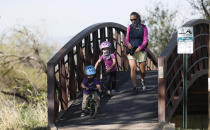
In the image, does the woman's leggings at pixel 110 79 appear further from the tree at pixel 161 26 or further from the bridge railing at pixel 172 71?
the tree at pixel 161 26

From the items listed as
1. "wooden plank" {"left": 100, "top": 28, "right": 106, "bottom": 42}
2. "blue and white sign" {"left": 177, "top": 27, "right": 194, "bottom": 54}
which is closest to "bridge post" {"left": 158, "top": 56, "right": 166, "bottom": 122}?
"blue and white sign" {"left": 177, "top": 27, "right": 194, "bottom": 54}

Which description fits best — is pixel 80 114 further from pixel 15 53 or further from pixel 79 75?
pixel 15 53

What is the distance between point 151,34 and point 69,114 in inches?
953

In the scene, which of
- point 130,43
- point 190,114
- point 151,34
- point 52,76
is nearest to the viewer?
point 52,76

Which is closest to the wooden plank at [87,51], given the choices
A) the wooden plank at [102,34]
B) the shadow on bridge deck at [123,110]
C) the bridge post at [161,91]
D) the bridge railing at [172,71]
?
the shadow on bridge deck at [123,110]

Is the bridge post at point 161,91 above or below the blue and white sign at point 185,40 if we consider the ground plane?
below

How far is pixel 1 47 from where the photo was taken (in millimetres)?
24281

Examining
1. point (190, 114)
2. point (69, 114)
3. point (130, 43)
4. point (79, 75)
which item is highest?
point (130, 43)

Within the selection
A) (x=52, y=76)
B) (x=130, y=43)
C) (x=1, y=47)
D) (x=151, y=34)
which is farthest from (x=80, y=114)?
(x=151, y=34)

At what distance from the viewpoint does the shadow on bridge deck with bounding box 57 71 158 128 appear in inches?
365

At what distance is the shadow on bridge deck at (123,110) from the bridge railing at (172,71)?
307 millimetres

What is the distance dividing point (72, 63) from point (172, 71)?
2.26 meters

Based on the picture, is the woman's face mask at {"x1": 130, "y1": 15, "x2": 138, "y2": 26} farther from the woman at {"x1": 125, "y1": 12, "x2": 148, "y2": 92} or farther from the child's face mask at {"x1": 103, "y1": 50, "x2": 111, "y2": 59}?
the child's face mask at {"x1": 103, "y1": 50, "x2": 111, "y2": 59}

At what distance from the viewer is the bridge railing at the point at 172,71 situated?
30.0ft
